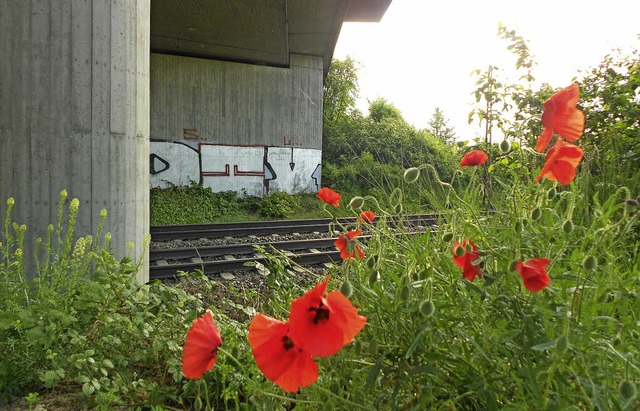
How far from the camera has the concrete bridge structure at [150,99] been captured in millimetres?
3609

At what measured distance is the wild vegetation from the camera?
3.62 feet

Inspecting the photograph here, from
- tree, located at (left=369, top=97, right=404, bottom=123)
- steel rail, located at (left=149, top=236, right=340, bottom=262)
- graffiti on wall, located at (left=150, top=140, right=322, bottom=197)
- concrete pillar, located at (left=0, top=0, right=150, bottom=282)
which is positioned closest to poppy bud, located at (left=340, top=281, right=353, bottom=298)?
concrete pillar, located at (left=0, top=0, right=150, bottom=282)

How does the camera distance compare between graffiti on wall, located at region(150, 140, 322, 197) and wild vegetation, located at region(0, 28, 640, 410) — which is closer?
wild vegetation, located at region(0, 28, 640, 410)

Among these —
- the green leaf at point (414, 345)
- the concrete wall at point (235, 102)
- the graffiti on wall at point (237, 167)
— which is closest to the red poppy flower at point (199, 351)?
the green leaf at point (414, 345)

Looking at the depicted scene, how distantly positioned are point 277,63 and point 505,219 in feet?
51.2

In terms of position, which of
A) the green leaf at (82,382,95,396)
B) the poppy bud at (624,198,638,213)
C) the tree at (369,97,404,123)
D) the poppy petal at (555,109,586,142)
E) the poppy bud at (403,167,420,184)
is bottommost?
the green leaf at (82,382,95,396)

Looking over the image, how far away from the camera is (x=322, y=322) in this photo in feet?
3.01

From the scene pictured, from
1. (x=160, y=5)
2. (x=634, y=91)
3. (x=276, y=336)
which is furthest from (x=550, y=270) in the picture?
(x=160, y=5)

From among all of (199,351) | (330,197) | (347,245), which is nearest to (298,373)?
(199,351)

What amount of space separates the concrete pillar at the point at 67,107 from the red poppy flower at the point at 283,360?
328 cm

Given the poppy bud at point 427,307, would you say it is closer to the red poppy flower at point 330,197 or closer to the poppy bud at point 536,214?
the poppy bud at point 536,214

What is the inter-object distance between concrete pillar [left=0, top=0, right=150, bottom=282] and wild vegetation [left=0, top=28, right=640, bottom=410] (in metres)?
1.50

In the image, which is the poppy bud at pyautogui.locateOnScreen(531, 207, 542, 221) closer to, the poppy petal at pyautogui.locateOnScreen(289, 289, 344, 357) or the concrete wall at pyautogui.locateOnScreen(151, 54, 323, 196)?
the poppy petal at pyautogui.locateOnScreen(289, 289, 344, 357)

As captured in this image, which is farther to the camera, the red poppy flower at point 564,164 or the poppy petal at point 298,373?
the red poppy flower at point 564,164
